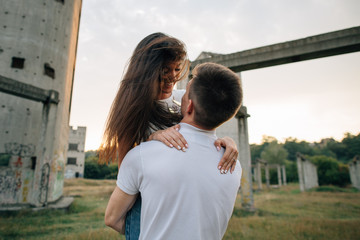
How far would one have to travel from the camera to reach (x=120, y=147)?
1.48 metres

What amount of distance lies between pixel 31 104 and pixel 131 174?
41.6ft

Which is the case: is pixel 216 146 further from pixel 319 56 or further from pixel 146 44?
pixel 319 56

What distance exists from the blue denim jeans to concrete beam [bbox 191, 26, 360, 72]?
5721 millimetres

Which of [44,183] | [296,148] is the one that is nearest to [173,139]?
[44,183]

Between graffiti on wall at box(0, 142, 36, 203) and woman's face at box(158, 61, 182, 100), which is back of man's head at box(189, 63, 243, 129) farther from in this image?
graffiti on wall at box(0, 142, 36, 203)

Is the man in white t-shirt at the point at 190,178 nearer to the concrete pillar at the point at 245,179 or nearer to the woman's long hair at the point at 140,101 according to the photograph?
the woman's long hair at the point at 140,101

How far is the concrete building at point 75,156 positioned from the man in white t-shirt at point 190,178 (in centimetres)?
4059

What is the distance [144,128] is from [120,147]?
0.69 feet

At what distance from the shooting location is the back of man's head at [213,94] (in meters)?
1.25

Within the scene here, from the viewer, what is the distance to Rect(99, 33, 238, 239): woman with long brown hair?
131 cm

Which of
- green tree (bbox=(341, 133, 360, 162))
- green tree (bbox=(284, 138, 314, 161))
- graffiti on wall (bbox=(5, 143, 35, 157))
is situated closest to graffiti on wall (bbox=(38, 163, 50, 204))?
graffiti on wall (bbox=(5, 143, 35, 157))

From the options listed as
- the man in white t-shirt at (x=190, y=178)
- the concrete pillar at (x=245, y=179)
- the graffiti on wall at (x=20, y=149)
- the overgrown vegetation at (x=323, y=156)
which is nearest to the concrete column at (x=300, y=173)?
the overgrown vegetation at (x=323, y=156)

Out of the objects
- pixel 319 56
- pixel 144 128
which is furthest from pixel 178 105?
pixel 319 56

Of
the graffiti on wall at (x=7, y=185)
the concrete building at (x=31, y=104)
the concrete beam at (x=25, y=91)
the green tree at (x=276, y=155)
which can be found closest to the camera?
the concrete beam at (x=25, y=91)
